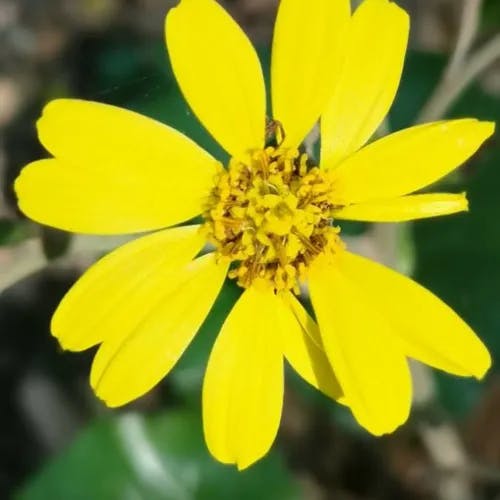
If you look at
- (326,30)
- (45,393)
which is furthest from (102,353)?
(45,393)

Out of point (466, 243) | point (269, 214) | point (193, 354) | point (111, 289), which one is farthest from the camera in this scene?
point (466, 243)

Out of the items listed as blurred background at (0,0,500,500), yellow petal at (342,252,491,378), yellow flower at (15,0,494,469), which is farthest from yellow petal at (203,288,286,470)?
blurred background at (0,0,500,500)

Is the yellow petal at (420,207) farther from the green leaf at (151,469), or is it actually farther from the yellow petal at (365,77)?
the green leaf at (151,469)

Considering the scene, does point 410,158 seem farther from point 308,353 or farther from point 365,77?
point 308,353

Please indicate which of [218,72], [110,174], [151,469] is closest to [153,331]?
[110,174]

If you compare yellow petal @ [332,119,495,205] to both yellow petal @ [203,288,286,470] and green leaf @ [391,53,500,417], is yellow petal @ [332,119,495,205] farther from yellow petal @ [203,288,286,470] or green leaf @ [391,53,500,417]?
green leaf @ [391,53,500,417]

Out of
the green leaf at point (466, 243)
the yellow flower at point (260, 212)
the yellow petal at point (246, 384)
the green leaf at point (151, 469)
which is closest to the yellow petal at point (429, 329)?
the yellow flower at point (260, 212)

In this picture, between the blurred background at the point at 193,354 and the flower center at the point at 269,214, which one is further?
the blurred background at the point at 193,354

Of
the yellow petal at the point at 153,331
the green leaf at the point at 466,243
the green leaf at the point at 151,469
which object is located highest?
the yellow petal at the point at 153,331

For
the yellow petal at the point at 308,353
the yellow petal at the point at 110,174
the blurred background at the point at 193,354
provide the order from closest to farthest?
the yellow petal at the point at 110,174, the yellow petal at the point at 308,353, the blurred background at the point at 193,354
